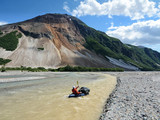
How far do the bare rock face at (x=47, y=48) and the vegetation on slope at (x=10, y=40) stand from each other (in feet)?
10.2

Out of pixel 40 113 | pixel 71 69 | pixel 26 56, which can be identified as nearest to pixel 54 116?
pixel 40 113

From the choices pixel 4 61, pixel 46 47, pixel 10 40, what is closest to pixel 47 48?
pixel 46 47

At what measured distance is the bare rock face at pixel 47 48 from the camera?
98.3 m

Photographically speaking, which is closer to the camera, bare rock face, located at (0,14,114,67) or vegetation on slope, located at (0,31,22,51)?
bare rock face, located at (0,14,114,67)

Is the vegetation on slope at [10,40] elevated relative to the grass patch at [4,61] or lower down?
elevated

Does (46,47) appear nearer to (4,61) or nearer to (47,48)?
(47,48)

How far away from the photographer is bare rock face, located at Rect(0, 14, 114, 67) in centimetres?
9831

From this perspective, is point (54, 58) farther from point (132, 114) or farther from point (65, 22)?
point (132, 114)

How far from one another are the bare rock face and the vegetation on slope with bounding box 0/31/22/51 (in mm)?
3111

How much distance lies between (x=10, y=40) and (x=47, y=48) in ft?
109

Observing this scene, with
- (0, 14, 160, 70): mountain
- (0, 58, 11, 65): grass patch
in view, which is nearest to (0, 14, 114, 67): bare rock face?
(0, 14, 160, 70): mountain

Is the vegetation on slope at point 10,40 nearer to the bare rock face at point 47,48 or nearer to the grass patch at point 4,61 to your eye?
the bare rock face at point 47,48

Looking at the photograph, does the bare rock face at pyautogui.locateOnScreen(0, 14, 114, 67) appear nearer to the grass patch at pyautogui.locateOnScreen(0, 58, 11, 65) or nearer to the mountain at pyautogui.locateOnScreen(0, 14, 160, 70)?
the mountain at pyautogui.locateOnScreen(0, 14, 160, 70)

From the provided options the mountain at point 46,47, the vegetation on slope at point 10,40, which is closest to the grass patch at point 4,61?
the mountain at point 46,47
